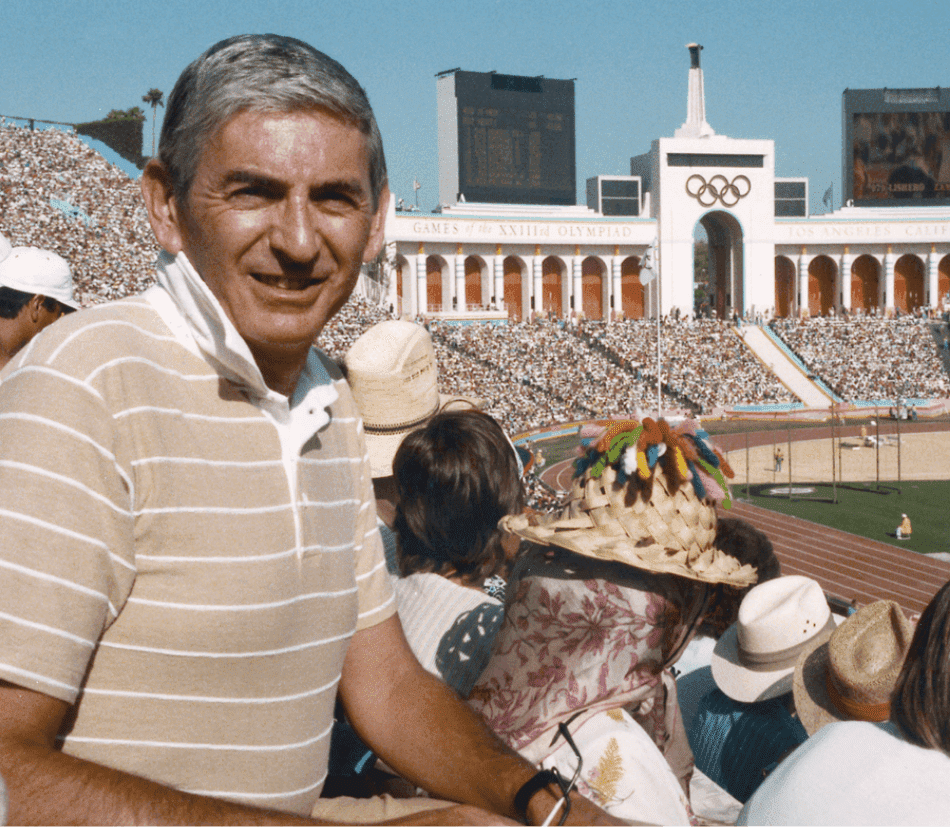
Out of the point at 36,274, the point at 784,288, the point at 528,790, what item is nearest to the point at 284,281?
the point at 528,790

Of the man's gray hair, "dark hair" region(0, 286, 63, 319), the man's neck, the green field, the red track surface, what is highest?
the man's gray hair

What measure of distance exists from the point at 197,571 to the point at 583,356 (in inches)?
1750

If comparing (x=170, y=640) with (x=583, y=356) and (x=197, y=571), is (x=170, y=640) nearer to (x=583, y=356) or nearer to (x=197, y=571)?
(x=197, y=571)

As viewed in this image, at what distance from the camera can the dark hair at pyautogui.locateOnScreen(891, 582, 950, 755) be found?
190 cm

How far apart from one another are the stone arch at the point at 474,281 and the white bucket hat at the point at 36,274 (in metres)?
52.8

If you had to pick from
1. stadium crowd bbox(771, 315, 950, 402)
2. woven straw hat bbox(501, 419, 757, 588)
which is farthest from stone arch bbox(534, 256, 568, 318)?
woven straw hat bbox(501, 419, 757, 588)

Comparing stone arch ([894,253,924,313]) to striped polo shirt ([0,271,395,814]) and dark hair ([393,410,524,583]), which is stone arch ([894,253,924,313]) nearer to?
dark hair ([393,410,524,583])

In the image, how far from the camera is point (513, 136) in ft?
174

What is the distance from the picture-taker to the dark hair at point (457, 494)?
322 cm

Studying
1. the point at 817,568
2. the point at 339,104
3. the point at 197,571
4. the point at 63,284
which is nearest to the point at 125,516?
the point at 197,571

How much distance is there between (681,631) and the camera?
2.42 meters

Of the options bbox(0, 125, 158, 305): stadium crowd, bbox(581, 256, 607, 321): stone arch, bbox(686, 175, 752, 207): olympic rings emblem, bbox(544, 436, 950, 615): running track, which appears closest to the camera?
bbox(544, 436, 950, 615): running track

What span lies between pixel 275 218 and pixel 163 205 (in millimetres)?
240

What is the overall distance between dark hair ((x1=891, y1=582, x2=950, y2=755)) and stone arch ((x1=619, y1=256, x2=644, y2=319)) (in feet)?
188
